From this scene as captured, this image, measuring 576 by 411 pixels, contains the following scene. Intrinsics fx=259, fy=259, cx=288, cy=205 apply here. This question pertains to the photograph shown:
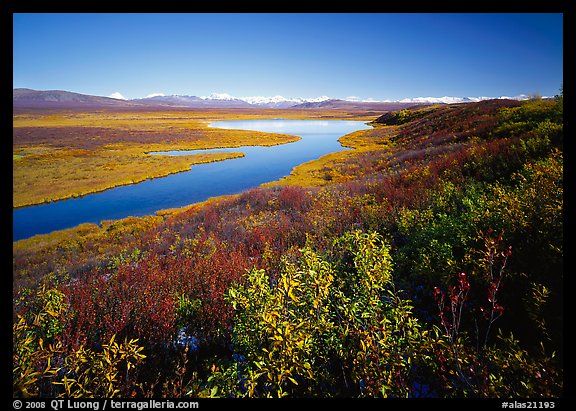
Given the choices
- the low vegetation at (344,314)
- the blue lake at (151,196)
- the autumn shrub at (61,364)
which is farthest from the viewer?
the blue lake at (151,196)

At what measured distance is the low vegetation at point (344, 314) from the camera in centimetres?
282

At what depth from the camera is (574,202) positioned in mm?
3102

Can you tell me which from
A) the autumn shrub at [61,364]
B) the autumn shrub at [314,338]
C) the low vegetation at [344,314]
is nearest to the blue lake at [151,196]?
the low vegetation at [344,314]

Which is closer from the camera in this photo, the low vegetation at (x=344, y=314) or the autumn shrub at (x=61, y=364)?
the autumn shrub at (x=61, y=364)

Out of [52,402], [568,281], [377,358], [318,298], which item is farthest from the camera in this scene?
[318,298]

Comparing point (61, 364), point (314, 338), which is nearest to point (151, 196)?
point (61, 364)

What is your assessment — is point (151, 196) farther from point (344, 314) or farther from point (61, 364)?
point (344, 314)

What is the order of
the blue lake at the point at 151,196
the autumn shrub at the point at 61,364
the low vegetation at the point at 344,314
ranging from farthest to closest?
the blue lake at the point at 151,196, the low vegetation at the point at 344,314, the autumn shrub at the point at 61,364

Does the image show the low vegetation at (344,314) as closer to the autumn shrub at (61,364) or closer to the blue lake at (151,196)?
the autumn shrub at (61,364)

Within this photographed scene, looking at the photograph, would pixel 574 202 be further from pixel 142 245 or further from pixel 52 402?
pixel 142 245

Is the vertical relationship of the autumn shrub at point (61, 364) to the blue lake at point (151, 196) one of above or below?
below

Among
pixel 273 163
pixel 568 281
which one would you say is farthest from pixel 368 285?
pixel 273 163

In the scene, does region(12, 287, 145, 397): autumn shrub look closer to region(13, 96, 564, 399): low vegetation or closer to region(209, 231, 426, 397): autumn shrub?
region(13, 96, 564, 399): low vegetation
